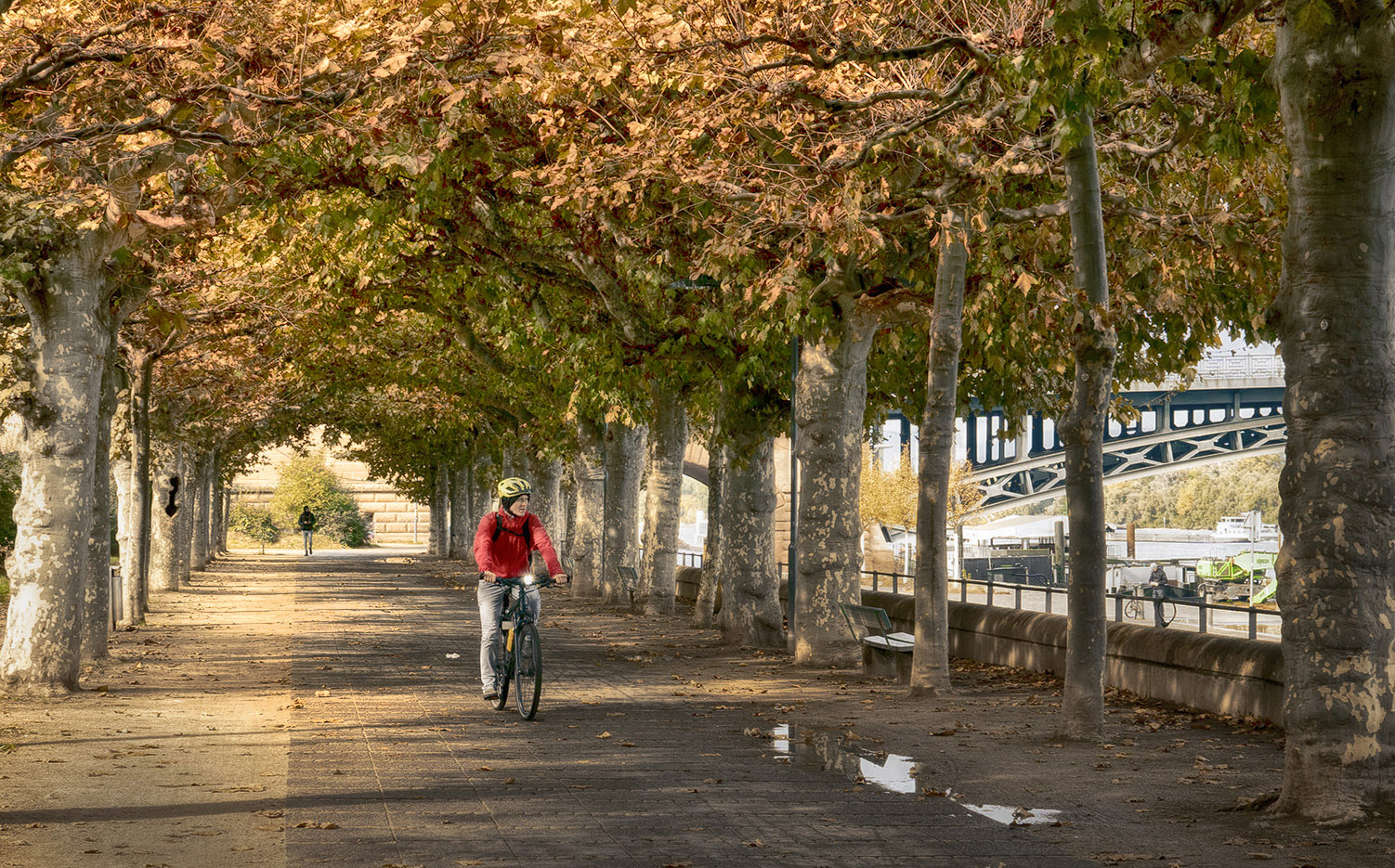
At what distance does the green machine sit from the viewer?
43.3 metres

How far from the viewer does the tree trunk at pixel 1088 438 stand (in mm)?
10320

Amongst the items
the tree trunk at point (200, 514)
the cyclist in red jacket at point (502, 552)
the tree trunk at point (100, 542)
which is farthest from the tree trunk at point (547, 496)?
the cyclist in red jacket at point (502, 552)

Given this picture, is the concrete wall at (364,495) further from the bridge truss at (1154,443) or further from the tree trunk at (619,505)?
the tree trunk at (619,505)

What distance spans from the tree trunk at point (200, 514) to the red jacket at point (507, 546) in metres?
29.5

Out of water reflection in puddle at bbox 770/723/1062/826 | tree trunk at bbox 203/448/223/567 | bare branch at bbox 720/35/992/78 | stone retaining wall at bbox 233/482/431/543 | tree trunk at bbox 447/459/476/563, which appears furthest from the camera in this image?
stone retaining wall at bbox 233/482/431/543

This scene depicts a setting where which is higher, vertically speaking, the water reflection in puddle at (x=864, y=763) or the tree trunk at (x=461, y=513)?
the tree trunk at (x=461, y=513)

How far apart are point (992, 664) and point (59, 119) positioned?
10.6 metres

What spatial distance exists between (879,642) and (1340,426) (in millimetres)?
7857

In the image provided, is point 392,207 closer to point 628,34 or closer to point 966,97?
point 628,34

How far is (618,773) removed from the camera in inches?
359

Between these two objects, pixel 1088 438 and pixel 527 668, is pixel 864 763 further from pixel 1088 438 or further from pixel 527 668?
pixel 527 668

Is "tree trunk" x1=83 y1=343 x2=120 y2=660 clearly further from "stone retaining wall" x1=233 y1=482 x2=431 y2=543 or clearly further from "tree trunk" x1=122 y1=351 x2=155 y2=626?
"stone retaining wall" x1=233 y1=482 x2=431 y2=543

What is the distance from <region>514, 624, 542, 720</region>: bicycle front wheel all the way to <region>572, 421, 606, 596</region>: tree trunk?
17939mm

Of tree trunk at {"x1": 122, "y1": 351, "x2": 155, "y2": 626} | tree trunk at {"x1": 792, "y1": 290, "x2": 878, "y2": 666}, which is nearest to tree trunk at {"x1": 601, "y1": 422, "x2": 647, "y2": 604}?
tree trunk at {"x1": 122, "y1": 351, "x2": 155, "y2": 626}
